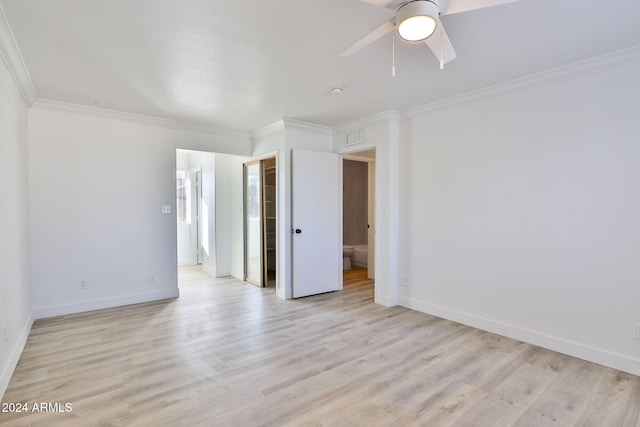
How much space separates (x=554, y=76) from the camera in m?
2.79

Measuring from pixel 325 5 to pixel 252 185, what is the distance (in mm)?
3615

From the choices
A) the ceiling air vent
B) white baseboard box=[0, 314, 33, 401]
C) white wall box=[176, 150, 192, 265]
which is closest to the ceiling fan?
the ceiling air vent

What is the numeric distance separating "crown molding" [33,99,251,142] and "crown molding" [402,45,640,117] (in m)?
2.96

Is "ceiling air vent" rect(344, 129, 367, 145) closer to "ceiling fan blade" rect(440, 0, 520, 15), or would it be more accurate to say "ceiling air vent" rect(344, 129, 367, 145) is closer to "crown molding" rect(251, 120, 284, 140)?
"crown molding" rect(251, 120, 284, 140)

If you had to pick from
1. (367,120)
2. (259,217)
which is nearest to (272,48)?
(367,120)

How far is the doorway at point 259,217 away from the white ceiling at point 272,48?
1644 mm

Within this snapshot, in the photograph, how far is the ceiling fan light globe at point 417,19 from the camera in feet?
5.27

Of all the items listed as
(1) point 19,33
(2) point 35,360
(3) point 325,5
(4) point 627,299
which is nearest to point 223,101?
(1) point 19,33

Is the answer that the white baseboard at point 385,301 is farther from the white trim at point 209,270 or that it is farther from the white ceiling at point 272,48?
the white trim at point 209,270

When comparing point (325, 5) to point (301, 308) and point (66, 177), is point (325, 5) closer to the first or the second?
point (301, 308)

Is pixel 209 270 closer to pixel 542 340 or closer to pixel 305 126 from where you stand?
pixel 305 126

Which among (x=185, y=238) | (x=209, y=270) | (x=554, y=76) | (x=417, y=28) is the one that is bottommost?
(x=209, y=270)

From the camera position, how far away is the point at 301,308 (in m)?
→ 4.01

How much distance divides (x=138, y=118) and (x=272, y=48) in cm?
264
